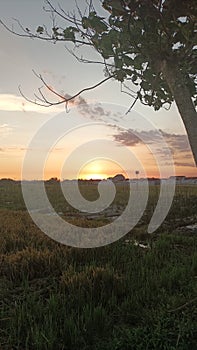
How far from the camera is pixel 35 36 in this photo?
19.0 ft

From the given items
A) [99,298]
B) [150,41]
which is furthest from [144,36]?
[99,298]

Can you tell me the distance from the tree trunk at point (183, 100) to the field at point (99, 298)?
6.01 ft

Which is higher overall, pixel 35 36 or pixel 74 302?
pixel 35 36

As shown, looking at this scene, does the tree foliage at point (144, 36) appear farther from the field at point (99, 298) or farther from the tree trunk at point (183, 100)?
the field at point (99, 298)

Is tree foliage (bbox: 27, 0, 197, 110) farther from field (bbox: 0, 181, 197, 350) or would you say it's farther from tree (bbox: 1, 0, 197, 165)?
field (bbox: 0, 181, 197, 350)

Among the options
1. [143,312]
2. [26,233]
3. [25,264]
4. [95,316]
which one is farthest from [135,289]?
[26,233]

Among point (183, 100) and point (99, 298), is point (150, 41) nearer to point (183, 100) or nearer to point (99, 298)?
point (183, 100)

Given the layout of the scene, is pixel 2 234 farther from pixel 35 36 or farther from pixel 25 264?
pixel 35 36

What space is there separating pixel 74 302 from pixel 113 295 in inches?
20.5

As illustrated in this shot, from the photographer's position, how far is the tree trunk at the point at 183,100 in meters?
4.35

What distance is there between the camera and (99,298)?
4422 mm

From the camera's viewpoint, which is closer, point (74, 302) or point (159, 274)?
point (74, 302)

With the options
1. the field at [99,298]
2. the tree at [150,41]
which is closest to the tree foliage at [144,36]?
the tree at [150,41]

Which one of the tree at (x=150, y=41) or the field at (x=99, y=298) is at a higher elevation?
the tree at (x=150, y=41)
